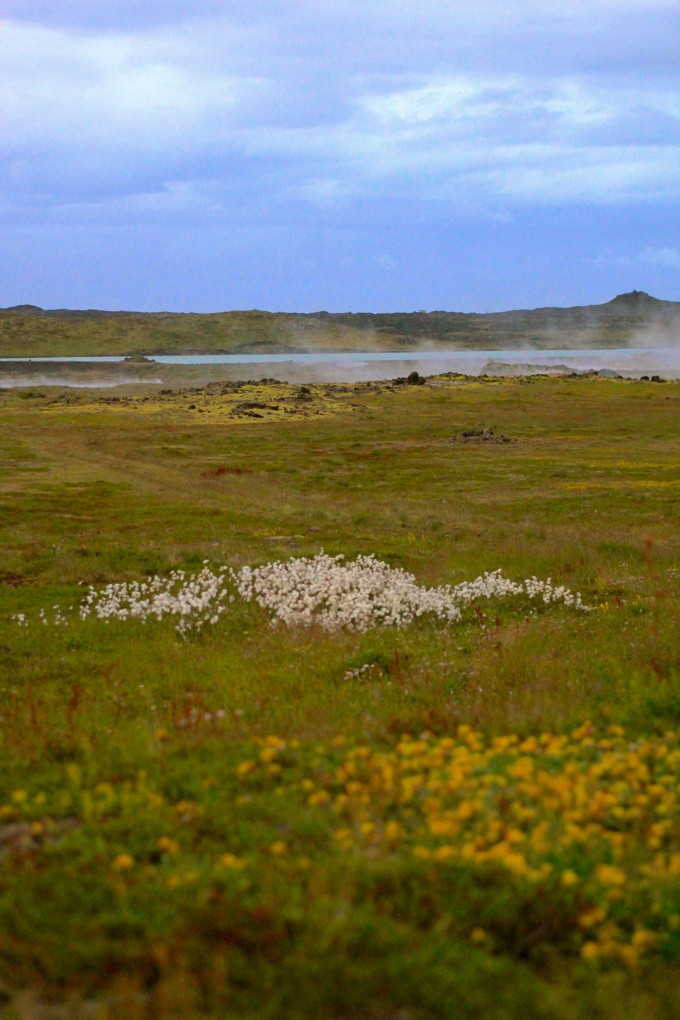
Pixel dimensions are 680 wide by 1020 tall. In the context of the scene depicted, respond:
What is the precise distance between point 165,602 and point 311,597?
2548mm

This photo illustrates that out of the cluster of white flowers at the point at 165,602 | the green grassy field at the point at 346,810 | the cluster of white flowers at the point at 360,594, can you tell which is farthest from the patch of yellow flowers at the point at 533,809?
the cluster of white flowers at the point at 165,602

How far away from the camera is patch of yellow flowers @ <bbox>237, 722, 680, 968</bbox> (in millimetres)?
5473

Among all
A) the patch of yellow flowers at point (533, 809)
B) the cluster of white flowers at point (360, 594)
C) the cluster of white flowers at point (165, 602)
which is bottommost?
the cluster of white flowers at point (165, 602)

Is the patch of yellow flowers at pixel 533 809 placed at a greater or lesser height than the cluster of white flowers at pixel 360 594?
greater

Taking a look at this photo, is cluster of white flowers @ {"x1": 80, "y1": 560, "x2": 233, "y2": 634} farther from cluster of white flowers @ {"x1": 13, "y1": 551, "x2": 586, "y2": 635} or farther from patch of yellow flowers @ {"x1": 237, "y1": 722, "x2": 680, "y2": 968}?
patch of yellow flowers @ {"x1": 237, "y1": 722, "x2": 680, "y2": 968}

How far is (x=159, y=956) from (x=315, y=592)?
11.7 m

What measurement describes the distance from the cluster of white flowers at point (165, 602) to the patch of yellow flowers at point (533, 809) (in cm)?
768

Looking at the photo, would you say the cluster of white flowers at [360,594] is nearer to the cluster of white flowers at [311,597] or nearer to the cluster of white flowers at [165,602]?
the cluster of white flowers at [311,597]

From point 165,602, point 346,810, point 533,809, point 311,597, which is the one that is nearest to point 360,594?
point 311,597

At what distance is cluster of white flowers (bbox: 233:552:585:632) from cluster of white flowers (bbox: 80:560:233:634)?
1.87 ft

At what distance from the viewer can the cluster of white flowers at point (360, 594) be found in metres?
14.9

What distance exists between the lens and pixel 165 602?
15828 mm

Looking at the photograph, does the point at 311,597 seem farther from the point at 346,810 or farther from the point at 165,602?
the point at 346,810

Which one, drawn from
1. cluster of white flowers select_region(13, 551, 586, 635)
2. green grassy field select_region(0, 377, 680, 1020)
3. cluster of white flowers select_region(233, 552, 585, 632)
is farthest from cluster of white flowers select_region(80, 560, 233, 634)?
cluster of white flowers select_region(233, 552, 585, 632)
